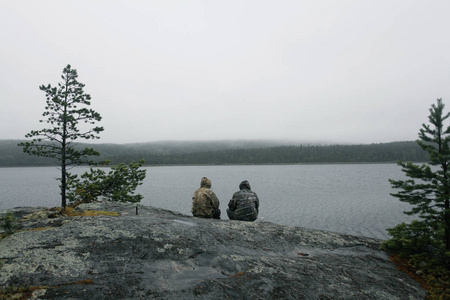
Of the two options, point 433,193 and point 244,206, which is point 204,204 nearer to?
point 244,206

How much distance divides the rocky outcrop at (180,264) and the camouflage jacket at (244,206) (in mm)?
3003

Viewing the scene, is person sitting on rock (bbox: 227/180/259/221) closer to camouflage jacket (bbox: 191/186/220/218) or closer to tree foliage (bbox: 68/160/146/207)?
camouflage jacket (bbox: 191/186/220/218)

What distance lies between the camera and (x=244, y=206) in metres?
10.7

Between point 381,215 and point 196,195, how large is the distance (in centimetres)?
2733

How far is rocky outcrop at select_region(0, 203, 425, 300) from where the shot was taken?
4219 millimetres

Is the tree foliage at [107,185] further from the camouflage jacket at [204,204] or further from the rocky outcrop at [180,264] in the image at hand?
the rocky outcrop at [180,264]

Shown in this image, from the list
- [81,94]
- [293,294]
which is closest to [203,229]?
[293,294]

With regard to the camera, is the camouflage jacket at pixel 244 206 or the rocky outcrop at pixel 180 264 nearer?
the rocky outcrop at pixel 180 264

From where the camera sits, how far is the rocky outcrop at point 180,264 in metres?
4.22

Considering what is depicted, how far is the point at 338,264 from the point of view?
6344 mm

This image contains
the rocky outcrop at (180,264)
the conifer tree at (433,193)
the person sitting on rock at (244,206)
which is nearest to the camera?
the rocky outcrop at (180,264)

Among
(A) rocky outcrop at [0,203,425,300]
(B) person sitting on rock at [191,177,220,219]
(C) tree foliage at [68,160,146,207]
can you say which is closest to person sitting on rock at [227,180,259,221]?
(B) person sitting on rock at [191,177,220,219]

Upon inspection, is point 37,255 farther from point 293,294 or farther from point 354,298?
point 354,298

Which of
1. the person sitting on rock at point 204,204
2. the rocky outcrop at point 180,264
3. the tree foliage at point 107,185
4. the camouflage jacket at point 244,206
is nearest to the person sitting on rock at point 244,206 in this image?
the camouflage jacket at point 244,206
